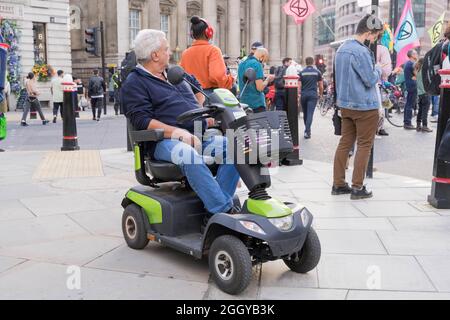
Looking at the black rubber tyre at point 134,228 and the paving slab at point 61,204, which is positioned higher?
the black rubber tyre at point 134,228

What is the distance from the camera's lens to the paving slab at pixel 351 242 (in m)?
4.05

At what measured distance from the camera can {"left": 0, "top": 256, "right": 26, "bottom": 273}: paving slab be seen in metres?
3.67

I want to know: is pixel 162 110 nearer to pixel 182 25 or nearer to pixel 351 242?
pixel 351 242

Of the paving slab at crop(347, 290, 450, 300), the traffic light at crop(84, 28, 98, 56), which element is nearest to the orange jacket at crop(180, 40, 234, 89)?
the paving slab at crop(347, 290, 450, 300)

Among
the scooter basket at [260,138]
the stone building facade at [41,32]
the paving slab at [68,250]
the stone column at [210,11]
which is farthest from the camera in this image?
the stone column at [210,11]

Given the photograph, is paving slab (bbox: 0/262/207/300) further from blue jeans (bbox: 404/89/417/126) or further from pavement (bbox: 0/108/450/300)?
blue jeans (bbox: 404/89/417/126)

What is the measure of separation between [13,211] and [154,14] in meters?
35.9

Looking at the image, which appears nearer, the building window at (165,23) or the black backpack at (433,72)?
the black backpack at (433,72)

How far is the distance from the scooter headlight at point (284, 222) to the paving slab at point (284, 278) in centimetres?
39

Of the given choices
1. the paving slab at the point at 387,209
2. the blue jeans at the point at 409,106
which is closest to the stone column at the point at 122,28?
the blue jeans at the point at 409,106

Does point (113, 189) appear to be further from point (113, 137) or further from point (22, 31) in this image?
point (22, 31)

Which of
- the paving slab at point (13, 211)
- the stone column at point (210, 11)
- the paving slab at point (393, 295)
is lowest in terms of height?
the paving slab at point (393, 295)

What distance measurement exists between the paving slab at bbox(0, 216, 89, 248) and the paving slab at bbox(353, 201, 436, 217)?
258cm

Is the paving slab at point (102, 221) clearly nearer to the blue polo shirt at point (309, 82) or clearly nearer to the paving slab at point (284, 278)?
the paving slab at point (284, 278)
